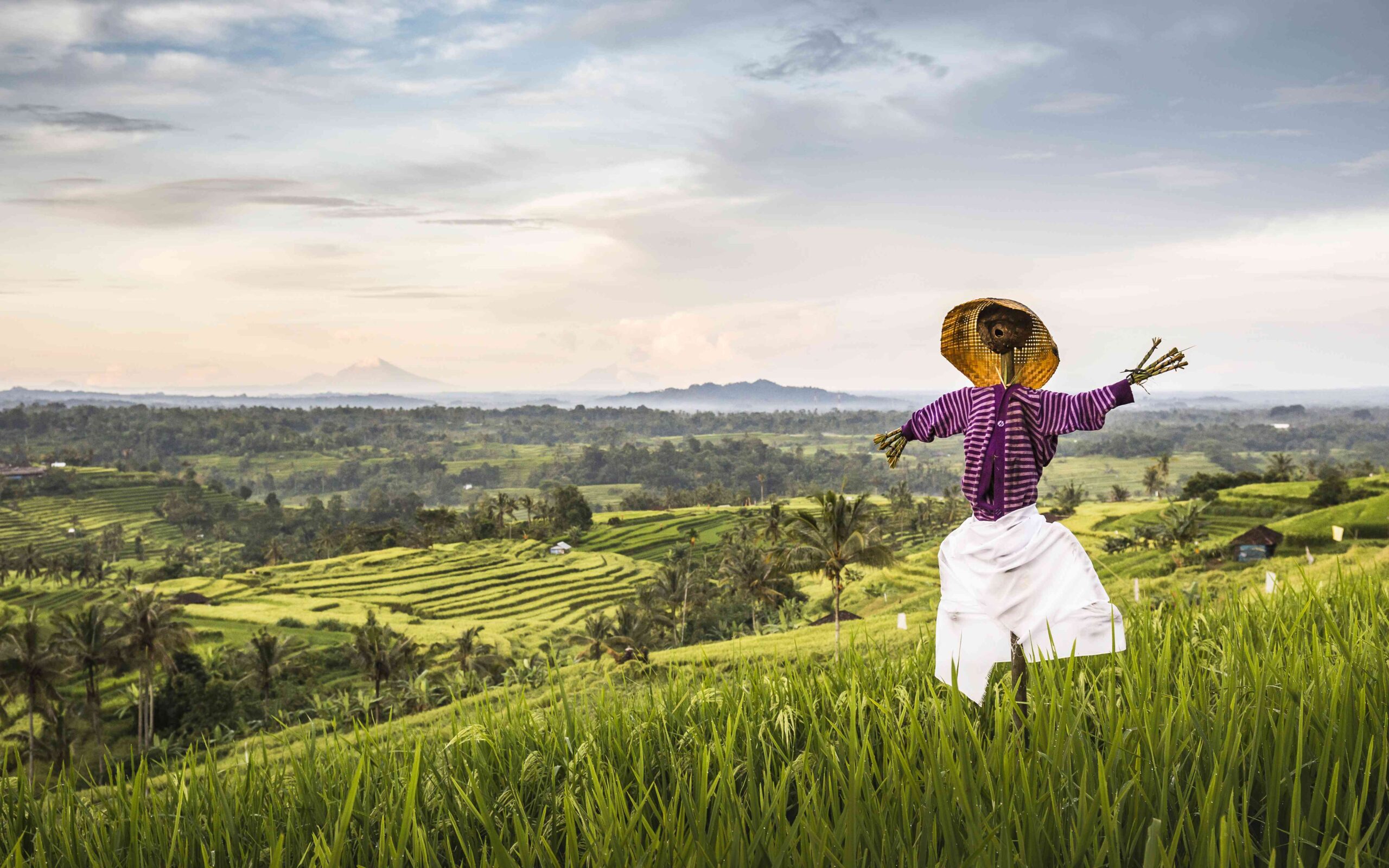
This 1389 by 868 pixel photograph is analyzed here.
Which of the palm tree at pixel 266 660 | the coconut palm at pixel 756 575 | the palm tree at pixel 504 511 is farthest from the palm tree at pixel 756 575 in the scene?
the palm tree at pixel 504 511

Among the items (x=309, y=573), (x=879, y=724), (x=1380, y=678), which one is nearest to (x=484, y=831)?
(x=879, y=724)

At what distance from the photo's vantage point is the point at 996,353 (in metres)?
4.22

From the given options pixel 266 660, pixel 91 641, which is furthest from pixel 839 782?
pixel 266 660

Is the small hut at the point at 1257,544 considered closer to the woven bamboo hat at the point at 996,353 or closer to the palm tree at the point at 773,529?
the palm tree at the point at 773,529

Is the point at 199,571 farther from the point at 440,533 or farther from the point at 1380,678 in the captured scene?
the point at 1380,678

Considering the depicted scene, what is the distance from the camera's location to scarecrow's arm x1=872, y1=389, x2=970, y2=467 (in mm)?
4281

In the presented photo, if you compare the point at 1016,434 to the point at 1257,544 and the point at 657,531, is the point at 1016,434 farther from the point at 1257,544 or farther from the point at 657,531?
the point at 657,531

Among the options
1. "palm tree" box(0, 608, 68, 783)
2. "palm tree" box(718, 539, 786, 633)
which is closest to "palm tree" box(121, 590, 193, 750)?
"palm tree" box(0, 608, 68, 783)

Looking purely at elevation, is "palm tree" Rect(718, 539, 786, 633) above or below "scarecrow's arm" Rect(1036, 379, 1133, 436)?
below

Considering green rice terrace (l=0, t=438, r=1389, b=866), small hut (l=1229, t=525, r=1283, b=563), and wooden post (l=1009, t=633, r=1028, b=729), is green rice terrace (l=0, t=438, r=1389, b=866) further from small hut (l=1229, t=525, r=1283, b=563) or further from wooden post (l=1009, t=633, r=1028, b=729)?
small hut (l=1229, t=525, r=1283, b=563)

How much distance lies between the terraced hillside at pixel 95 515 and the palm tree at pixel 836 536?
92074mm

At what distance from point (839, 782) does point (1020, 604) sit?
1.20 m

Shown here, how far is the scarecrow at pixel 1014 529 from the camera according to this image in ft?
12.4

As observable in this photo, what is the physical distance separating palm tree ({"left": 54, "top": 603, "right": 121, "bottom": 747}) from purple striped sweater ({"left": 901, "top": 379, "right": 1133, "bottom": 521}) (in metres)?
45.5
